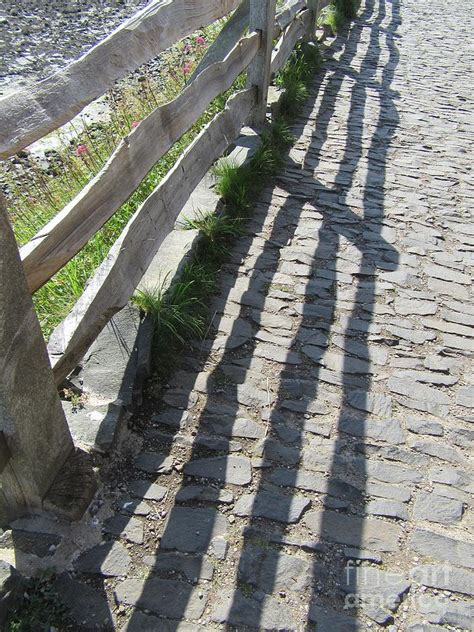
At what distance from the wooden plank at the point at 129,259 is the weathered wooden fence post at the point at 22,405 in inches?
9.5

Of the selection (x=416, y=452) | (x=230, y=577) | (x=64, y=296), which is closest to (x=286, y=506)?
(x=230, y=577)

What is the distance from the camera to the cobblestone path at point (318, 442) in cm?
211

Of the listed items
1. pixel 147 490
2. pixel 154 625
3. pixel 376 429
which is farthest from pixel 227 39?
pixel 154 625

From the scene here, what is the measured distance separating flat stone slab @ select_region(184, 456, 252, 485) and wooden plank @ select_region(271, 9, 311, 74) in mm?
4248

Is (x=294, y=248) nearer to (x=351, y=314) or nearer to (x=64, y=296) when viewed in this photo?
(x=351, y=314)

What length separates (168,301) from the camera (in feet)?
10.5

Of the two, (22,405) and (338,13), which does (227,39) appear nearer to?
(22,405)

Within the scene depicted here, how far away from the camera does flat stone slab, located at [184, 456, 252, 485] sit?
252 centimetres

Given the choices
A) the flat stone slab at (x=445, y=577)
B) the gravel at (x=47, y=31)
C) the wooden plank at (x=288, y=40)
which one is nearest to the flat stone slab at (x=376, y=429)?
the flat stone slab at (x=445, y=577)

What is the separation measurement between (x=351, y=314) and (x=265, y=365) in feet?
2.45

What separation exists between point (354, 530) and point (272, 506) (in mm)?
346

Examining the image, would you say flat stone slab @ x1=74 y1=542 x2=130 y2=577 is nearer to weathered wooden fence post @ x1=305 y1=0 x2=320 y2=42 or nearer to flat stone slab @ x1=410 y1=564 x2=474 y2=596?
flat stone slab @ x1=410 y1=564 x2=474 y2=596

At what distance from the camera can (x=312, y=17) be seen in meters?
7.86

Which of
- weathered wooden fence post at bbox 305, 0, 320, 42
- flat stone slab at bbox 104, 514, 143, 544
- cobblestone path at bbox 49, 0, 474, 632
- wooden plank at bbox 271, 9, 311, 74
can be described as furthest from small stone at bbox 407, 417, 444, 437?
weathered wooden fence post at bbox 305, 0, 320, 42
